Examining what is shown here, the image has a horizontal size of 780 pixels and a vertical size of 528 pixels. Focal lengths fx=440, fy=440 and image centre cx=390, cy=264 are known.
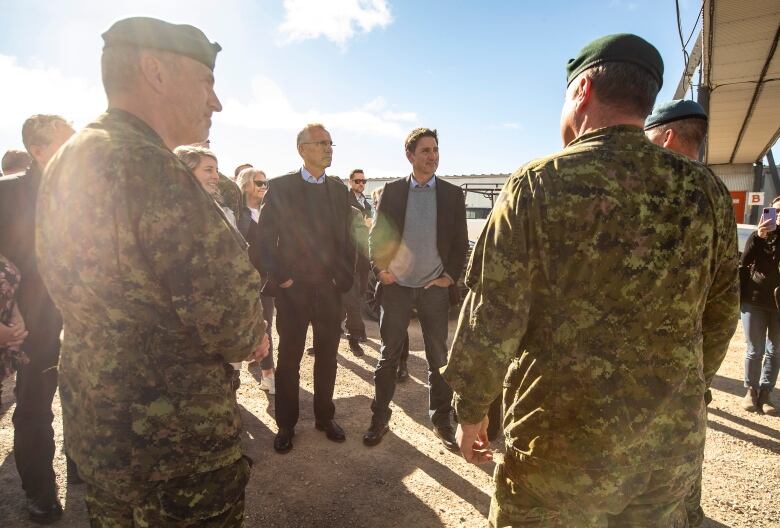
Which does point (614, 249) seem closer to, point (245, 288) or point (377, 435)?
point (245, 288)

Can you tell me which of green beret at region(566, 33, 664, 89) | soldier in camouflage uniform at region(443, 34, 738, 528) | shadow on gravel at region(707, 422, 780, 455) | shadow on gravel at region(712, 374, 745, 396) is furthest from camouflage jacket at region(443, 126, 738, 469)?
shadow on gravel at region(712, 374, 745, 396)

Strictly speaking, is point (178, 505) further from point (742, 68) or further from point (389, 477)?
point (742, 68)

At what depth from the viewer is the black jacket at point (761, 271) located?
3.99m

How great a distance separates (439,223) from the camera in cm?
354

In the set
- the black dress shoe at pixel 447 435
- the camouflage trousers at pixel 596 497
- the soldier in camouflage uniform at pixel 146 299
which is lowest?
the black dress shoe at pixel 447 435

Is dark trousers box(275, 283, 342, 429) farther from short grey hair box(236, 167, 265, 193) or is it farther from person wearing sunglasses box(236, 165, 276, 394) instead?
short grey hair box(236, 167, 265, 193)

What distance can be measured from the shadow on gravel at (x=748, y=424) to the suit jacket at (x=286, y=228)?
3.74 metres

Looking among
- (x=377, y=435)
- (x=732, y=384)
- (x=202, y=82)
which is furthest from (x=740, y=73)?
(x=202, y=82)

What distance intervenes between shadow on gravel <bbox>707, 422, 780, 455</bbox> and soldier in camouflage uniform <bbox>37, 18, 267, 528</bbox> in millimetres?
4135

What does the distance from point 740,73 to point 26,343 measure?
9455 millimetres

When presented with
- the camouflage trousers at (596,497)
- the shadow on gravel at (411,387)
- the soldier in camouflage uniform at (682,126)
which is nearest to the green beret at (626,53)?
the soldier in camouflage uniform at (682,126)

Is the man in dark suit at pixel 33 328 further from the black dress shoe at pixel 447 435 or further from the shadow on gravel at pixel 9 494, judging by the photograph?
the black dress shoe at pixel 447 435

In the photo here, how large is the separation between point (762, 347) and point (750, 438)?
3.16ft

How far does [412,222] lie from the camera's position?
361 centimetres
